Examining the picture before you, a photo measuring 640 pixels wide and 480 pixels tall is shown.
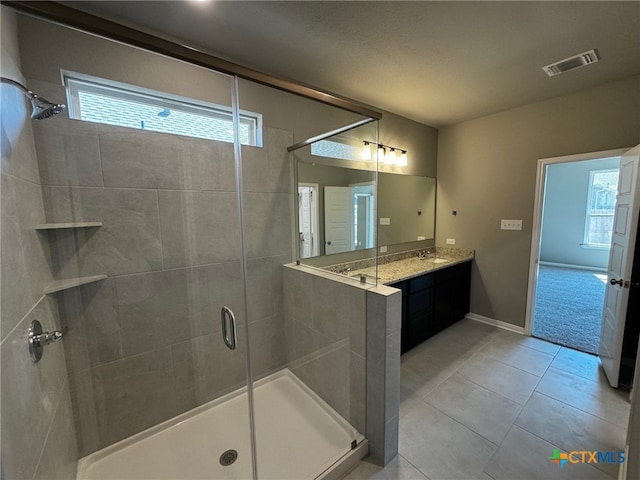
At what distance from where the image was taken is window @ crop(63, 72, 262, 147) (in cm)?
148

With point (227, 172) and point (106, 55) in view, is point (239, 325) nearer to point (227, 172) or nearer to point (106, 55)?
point (227, 172)

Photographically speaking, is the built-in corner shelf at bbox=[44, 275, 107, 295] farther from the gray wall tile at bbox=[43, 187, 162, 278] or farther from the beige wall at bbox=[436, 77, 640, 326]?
the beige wall at bbox=[436, 77, 640, 326]

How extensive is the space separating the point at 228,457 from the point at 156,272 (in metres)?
1.28

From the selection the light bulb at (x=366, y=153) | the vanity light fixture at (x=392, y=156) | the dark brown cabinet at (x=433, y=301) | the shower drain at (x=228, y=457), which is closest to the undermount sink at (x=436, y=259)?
the dark brown cabinet at (x=433, y=301)

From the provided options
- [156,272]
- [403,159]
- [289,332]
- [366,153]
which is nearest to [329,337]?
[289,332]

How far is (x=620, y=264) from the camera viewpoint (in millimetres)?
2199

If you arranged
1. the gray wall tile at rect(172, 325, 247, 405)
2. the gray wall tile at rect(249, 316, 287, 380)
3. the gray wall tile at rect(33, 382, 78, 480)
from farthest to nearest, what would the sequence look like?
the gray wall tile at rect(249, 316, 287, 380)
the gray wall tile at rect(172, 325, 247, 405)
the gray wall tile at rect(33, 382, 78, 480)

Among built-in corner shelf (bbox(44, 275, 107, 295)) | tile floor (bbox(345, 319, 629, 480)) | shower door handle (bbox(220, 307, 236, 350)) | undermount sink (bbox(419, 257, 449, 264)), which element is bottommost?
tile floor (bbox(345, 319, 629, 480))

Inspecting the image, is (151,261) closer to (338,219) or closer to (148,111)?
(148,111)

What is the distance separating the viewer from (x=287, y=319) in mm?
2342

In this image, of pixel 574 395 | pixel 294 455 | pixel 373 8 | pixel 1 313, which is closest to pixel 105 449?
pixel 294 455

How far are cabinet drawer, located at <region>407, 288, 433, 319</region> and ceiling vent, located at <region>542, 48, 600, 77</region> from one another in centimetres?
226

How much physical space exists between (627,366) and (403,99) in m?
3.11

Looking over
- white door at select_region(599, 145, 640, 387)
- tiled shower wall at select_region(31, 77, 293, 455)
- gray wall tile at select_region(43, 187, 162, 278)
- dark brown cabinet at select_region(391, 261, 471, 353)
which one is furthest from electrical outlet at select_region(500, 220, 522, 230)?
gray wall tile at select_region(43, 187, 162, 278)
